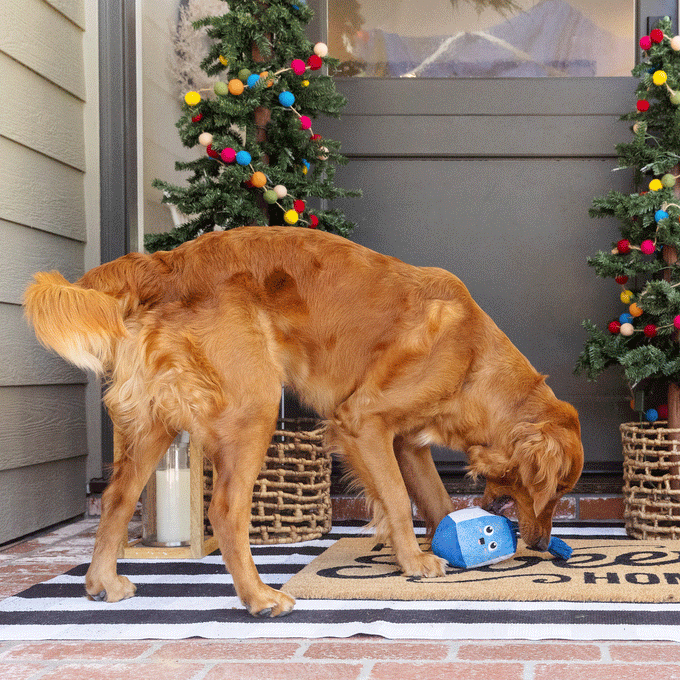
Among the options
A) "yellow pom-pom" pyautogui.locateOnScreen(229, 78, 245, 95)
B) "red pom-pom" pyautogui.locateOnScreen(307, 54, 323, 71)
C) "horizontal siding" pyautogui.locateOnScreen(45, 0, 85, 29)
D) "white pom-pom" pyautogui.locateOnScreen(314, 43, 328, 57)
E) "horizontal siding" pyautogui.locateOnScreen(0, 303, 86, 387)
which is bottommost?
"horizontal siding" pyautogui.locateOnScreen(0, 303, 86, 387)

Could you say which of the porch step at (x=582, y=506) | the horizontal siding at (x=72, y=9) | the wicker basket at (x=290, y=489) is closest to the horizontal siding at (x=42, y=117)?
the horizontal siding at (x=72, y=9)

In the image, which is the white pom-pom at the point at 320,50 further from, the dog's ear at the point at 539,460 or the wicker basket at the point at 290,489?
the dog's ear at the point at 539,460

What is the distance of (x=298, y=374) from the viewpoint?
2.36 m

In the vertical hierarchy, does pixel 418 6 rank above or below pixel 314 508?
above

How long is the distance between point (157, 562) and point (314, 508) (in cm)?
65

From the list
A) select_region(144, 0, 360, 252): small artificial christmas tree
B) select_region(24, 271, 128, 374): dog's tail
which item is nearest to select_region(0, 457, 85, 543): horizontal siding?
select_region(144, 0, 360, 252): small artificial christmas tree

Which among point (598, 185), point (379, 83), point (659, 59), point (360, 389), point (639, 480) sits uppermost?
point (379, 83)

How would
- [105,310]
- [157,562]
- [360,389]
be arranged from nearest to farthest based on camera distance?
1. [105,310]
2. [360,389]
3. [157,562]

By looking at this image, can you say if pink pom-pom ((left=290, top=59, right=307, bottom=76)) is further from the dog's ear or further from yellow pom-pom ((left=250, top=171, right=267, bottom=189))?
the dog's ear

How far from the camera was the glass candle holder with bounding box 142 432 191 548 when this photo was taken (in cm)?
273

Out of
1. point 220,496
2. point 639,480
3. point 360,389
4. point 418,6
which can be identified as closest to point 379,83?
point 418,6

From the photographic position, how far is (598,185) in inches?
136

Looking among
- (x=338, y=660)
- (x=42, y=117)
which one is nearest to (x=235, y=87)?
(x=42, y=117)

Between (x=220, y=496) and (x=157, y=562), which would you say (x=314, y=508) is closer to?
(x=157, y=562)
